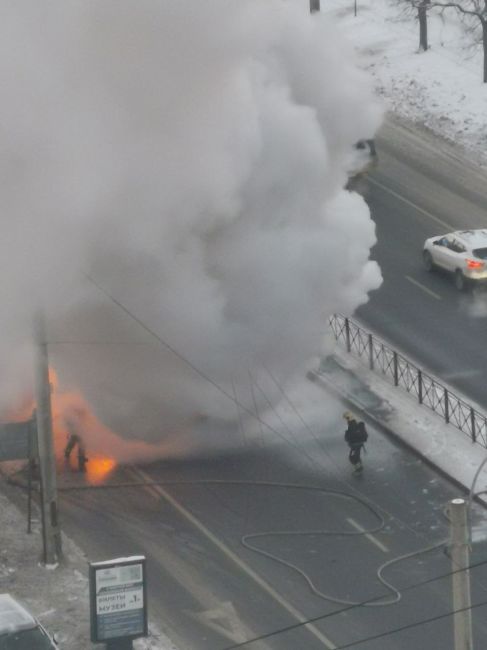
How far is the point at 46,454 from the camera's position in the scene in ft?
101

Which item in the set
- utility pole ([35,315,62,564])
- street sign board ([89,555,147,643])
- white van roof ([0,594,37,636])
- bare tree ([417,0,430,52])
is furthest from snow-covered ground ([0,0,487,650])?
white van roof ([0,594,37,636])

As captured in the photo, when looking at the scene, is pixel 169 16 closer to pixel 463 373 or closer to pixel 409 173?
pixel 463 373

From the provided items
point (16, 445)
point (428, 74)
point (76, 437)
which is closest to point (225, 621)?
point (16, 445)

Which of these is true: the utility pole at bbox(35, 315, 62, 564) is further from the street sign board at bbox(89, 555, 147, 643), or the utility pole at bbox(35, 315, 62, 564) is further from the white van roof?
the white van roof

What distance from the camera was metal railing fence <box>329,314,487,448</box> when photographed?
36969 millimetres

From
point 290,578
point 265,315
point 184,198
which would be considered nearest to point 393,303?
point 265,315

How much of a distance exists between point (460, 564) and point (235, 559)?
354 inches

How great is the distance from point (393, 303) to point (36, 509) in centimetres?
1300

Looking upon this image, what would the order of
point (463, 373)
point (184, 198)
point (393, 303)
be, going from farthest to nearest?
1. point (393, 303)
2. point (463, 373)
3. point (184, 198)

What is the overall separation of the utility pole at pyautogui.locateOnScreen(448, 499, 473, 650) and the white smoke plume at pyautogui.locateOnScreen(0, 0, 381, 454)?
35.3 ft

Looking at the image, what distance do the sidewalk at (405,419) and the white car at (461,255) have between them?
15.4 feet

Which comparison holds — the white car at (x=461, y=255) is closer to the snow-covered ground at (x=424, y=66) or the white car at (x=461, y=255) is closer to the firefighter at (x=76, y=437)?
the snow-covered ground at (x=424, y=66)

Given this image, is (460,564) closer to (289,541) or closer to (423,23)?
(289,541)

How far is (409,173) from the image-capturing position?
171 ft
